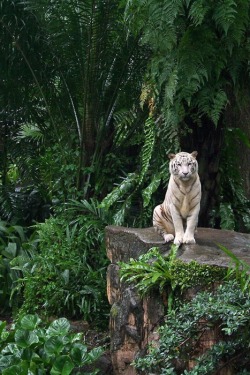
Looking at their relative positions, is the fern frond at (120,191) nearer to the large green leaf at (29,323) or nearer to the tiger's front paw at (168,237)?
the tiger's front paw at (168,237)

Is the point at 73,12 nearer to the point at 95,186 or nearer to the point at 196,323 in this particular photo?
the point at 95,186

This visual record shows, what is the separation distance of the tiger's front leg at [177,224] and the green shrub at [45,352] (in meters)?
1.19

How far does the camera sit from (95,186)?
8711mm

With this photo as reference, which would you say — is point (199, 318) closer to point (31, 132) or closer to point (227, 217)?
point (227, 217)

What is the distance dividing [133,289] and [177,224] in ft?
2.23

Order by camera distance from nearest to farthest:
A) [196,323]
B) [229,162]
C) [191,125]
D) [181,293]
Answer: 1. [196,323]
2. [181,293]
3. [191,125]
4. [229,162]

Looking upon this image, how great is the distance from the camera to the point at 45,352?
241 inches

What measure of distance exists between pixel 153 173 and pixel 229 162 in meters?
0.90

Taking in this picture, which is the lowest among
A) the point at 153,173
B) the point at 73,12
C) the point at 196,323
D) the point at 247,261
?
the point at 196,323

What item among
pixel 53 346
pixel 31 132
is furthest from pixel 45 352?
pixel 31 132

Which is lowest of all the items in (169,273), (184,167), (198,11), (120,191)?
(169,273)

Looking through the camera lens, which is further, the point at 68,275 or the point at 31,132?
the point at 31,132

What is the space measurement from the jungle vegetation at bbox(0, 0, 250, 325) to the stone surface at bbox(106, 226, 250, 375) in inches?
38.9

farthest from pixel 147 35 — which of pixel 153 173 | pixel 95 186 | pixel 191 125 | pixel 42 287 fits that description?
pixel 42 287
